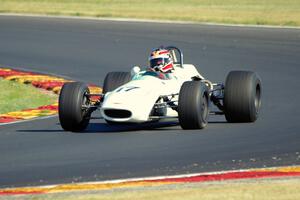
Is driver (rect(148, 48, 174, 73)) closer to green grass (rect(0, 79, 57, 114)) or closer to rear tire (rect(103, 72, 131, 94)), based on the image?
rear tire (rect(103, 72, 131, 94))

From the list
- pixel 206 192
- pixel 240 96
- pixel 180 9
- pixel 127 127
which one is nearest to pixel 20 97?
pixel 127 127

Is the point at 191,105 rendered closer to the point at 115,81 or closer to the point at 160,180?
the point at 115,81

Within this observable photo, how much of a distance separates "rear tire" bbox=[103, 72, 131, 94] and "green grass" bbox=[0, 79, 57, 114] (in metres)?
3.43

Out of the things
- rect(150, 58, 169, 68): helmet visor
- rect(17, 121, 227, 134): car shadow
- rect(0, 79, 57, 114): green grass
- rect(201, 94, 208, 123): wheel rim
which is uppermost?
rect(150, 58, 169, 68): helmet visor

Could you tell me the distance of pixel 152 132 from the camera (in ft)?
Answer: 55.2

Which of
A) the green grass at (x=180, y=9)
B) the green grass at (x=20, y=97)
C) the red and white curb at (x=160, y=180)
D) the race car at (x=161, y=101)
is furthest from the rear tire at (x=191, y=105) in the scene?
the green grass at (x=180, y=9)

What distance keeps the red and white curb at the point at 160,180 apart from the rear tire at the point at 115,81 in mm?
5523

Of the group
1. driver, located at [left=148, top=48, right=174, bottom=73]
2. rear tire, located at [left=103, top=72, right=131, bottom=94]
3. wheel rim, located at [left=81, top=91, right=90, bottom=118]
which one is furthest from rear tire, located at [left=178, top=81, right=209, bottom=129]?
rear tire, located at [left=103, top=72, right=131, bottom=94]

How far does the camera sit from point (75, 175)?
13258mm

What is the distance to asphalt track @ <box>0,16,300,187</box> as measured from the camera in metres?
13.7

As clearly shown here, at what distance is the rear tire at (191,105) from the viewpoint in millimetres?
16266

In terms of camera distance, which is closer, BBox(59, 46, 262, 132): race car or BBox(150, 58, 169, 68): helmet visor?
BBox(59, 46, 262, 132): race car

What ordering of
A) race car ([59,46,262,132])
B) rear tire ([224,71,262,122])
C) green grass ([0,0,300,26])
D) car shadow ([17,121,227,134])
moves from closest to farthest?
race car ([59,46,262,132]) < rear tire ([224,71,262,122]) < car shadow ([17,121,227,134]) < green grass ([0,0,300,26])

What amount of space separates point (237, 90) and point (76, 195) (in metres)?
5.94
